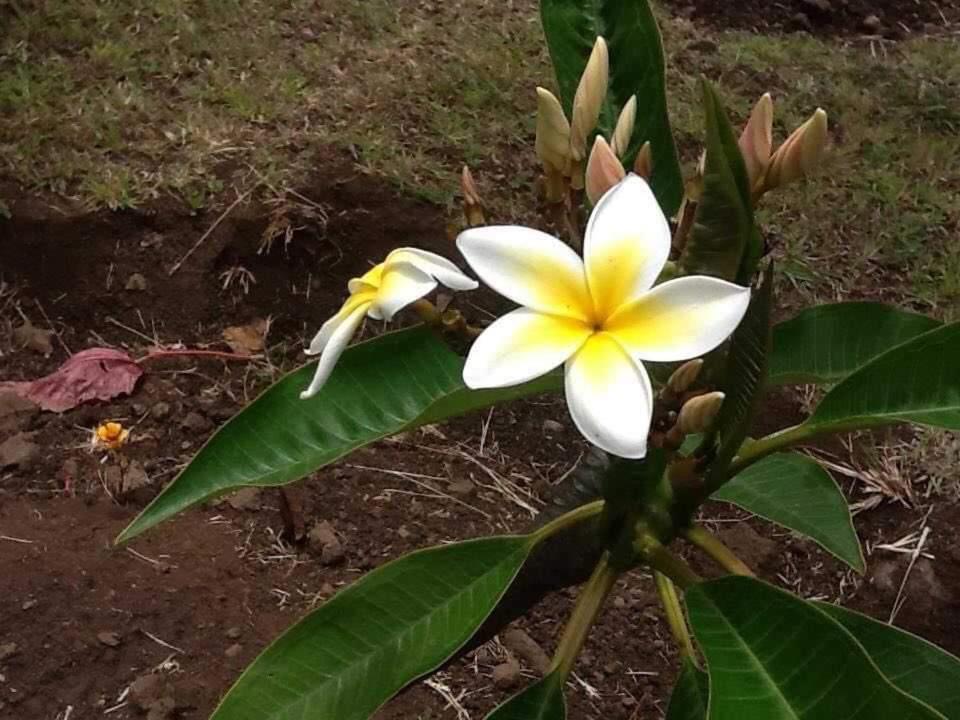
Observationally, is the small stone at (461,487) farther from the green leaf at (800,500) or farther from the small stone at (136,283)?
the small stone at (136,283)

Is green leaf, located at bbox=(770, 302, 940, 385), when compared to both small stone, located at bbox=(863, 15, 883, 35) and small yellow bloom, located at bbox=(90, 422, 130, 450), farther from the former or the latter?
small stone, located at bbox=(863, 15, 883, 35)

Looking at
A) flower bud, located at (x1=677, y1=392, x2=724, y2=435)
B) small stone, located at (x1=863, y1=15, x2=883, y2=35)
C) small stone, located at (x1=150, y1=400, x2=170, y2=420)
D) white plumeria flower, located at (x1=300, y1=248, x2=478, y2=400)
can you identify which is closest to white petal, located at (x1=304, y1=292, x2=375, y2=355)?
white plumeria flower, located at (x1=300, y1=248, x2=478, y2=400)

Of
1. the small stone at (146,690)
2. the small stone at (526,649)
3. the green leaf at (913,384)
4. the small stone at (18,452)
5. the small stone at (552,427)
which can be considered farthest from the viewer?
the small stone at (552,427)

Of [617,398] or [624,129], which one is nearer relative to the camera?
[617,398]

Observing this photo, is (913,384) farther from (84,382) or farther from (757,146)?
(84,382)

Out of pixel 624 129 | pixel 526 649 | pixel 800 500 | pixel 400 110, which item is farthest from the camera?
pixel 400 110

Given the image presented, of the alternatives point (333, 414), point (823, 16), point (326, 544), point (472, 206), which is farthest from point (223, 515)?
point (823, 16)

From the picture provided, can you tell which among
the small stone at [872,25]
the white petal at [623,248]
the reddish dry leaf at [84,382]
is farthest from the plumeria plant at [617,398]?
the small stone at [872,25]

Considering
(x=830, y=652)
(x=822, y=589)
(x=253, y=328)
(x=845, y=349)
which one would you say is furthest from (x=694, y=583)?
(x=253, y=328)
